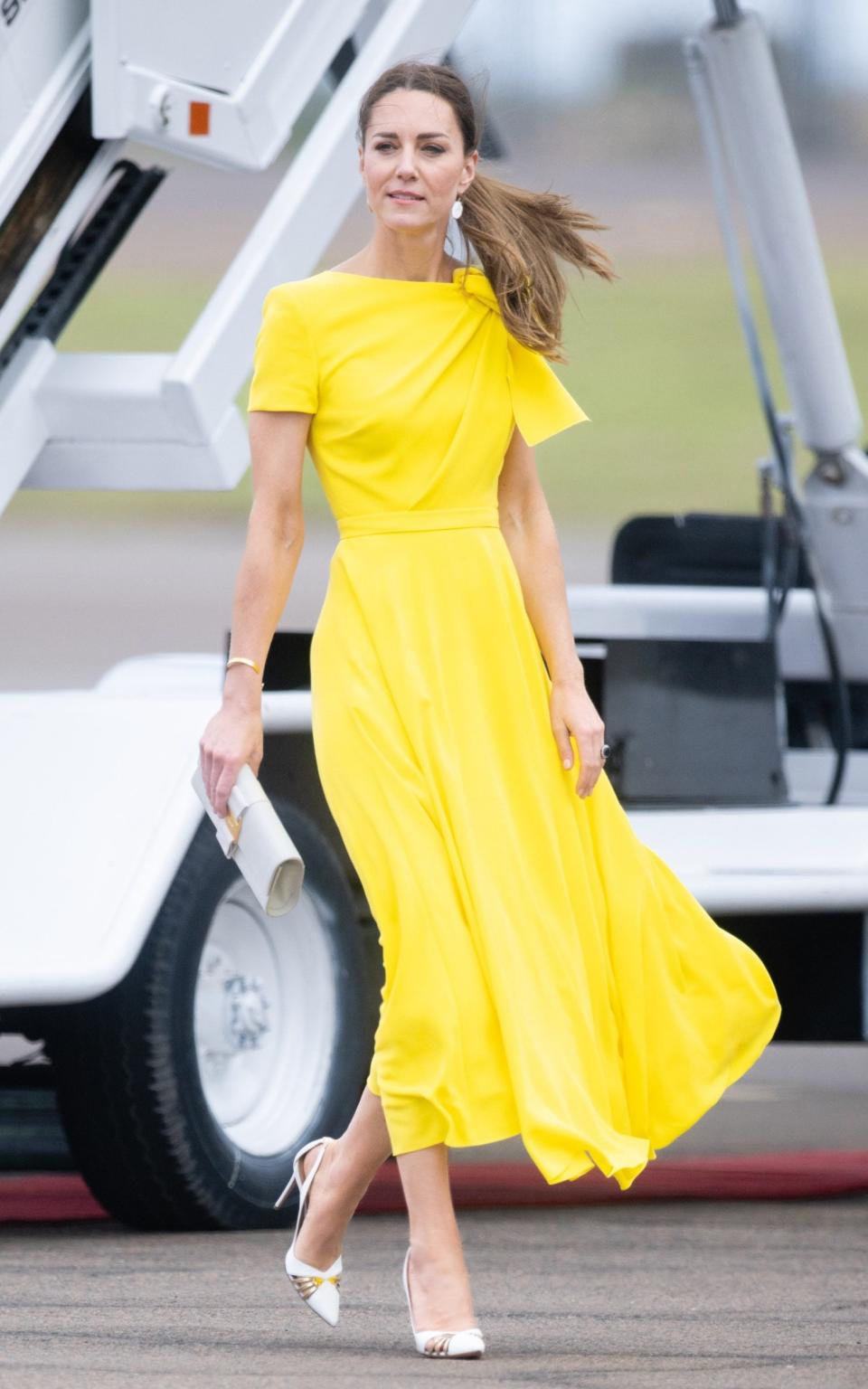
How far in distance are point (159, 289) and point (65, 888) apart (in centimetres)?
2443

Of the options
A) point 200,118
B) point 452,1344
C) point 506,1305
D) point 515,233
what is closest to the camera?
point 452,1344

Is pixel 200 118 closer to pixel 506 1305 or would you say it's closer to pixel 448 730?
pixel 448 730

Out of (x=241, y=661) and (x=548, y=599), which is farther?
(x=548, y=599)

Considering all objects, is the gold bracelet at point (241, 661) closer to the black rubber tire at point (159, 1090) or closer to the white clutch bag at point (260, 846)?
the white clutch bag at point (260, 846)

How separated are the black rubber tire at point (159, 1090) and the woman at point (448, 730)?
94 centimetres

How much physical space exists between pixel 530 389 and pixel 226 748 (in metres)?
0.69

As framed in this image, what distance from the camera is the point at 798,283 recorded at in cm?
664

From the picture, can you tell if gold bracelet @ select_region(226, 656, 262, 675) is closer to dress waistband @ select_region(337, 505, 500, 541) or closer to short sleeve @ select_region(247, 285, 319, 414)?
dress waistband @ select_region(337, 505, 500, 541)

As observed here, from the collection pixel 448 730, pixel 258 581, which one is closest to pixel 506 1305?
pixel 448 730

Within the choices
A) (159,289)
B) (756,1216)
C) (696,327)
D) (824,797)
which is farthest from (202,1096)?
(696,327)

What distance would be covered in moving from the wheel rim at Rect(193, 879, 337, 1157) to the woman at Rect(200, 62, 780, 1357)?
1216mm

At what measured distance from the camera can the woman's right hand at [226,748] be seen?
384 cm

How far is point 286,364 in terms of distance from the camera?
3865 millimetres

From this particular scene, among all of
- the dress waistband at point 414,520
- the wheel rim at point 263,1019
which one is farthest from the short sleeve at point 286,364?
the wheel rim at point 263,1019
